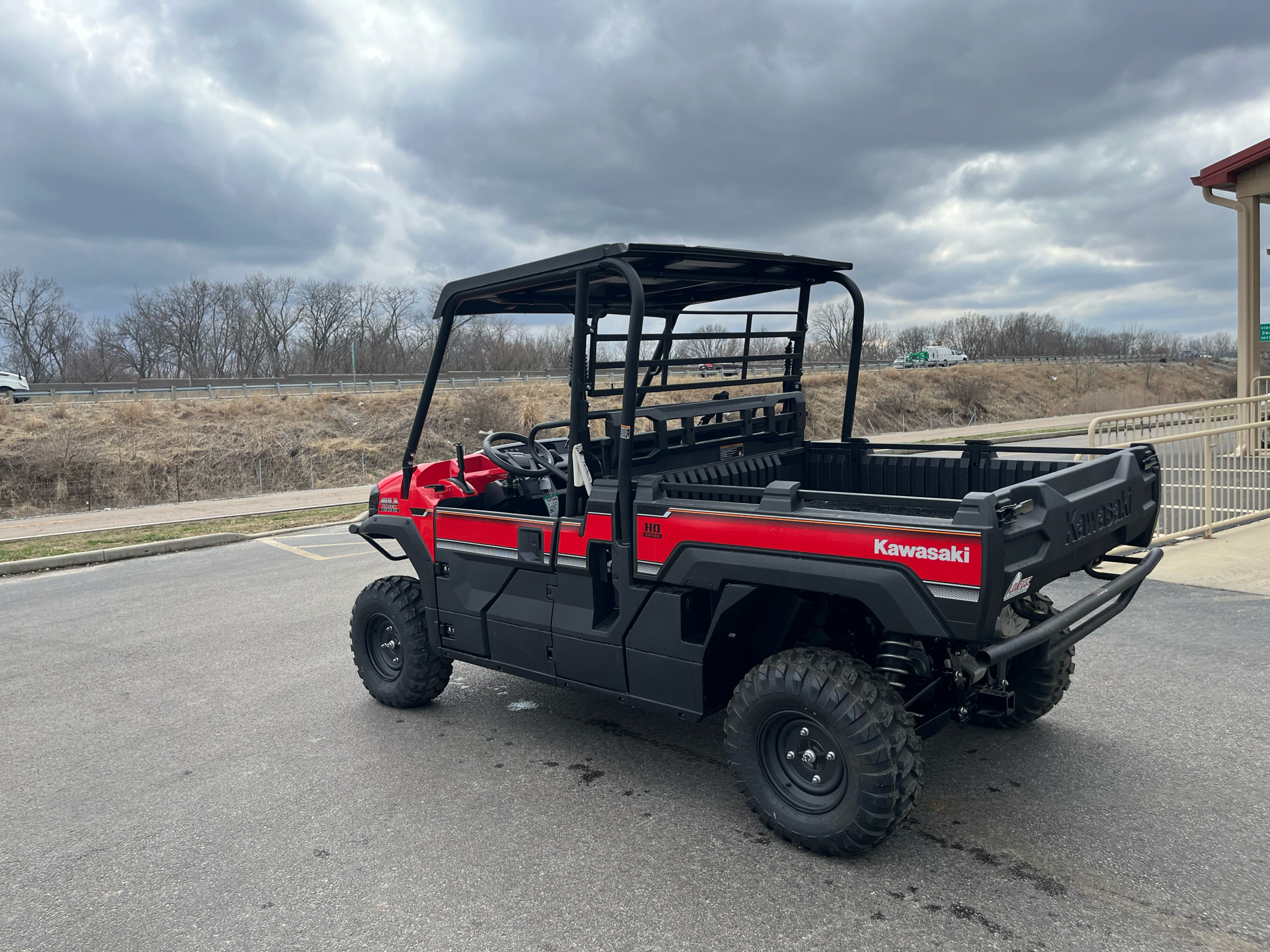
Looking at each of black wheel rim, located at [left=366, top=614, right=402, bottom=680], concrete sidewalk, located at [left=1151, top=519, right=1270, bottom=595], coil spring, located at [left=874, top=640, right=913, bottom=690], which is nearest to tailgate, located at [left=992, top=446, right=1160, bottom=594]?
coil spring, located at [left=874, top=640, right=913, bottom=690]

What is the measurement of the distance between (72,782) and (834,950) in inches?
146

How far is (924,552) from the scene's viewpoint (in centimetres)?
291

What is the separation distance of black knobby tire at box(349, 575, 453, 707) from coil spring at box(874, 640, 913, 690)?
247cm

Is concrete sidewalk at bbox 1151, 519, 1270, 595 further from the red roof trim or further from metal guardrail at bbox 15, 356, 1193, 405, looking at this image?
metal guardrail at bbox 15, 356, 1193, 405

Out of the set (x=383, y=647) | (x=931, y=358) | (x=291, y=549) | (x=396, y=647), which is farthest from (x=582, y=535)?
(x=931, y=358)

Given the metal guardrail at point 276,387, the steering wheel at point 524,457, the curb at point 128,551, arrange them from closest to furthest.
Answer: the steering wheel at point 524,457, the curb at point 128,551, the metal guardrail at point 276,387

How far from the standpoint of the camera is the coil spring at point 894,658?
11.1ft

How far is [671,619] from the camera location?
12.1ft

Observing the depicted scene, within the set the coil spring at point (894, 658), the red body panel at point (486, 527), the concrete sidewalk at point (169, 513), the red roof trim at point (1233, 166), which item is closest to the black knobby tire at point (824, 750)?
the coil spring at point (894, 658)

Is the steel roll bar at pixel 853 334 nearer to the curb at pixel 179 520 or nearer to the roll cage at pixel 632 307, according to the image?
the roll cage at pixel 632 307

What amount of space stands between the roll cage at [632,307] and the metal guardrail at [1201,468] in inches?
194

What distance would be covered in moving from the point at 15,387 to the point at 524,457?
3628 cm

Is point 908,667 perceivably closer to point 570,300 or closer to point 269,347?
point 570,300

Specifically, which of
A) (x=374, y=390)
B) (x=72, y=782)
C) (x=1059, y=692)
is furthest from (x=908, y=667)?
(x=374, y=390)
